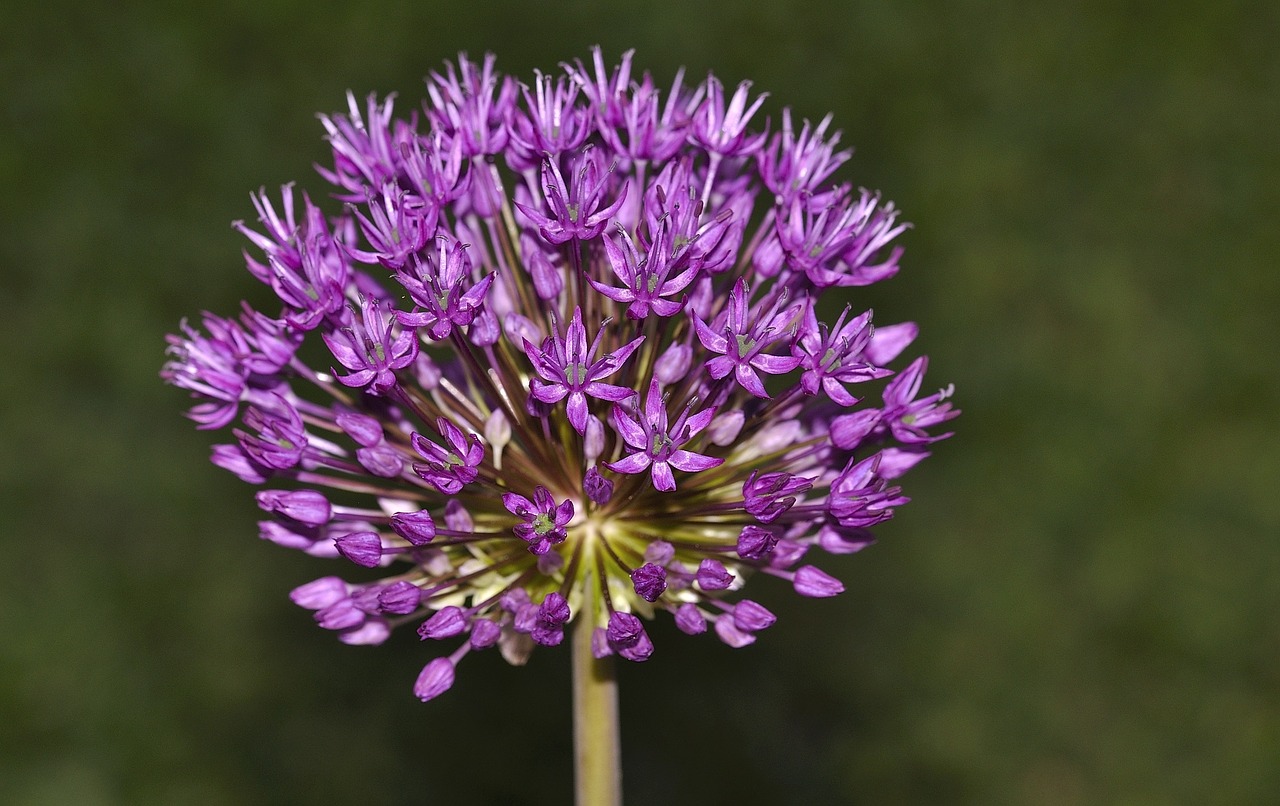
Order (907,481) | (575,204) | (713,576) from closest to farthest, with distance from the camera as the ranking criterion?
(713,576), (575,204), (907,481)

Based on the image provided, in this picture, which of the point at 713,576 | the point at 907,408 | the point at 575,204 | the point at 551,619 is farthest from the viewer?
the point at 907,408

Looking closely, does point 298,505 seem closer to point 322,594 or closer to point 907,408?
point 322,594

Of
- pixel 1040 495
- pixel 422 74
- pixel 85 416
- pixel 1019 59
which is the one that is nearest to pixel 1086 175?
pixel 1019 59

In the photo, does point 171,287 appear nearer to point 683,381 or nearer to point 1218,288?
point 683,381

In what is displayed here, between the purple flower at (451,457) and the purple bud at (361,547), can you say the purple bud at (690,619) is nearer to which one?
the purple flower at (451,457)

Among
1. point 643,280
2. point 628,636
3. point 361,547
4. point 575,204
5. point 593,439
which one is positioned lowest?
point 628,636

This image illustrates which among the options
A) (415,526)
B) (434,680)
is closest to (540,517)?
(415,526)

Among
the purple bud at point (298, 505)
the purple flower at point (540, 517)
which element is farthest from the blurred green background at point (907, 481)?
the purple flower at point (540, 517)
